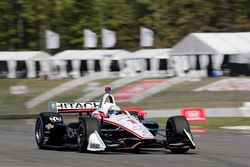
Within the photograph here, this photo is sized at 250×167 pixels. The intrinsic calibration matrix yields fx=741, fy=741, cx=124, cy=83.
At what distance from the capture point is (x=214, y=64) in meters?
42.3

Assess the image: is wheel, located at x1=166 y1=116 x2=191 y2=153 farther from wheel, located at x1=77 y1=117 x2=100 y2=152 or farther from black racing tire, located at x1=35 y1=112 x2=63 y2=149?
black racing tire, located at x1=35 y1=112 x2=63 y2=149

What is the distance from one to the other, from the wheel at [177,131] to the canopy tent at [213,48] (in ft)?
92.3

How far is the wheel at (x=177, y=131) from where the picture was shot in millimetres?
12969

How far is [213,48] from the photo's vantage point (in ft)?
137

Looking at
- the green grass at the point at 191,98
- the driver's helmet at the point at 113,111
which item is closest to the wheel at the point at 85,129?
the driver's helmet at the point at 113,111

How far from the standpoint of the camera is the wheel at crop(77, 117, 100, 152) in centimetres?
1300

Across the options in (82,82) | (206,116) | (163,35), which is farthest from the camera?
(163,35)

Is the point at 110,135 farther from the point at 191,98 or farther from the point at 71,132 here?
the point at 191,98

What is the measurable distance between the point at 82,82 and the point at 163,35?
42.2 m

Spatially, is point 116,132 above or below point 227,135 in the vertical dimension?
above

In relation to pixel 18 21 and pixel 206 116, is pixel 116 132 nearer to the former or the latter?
pixel 206 116

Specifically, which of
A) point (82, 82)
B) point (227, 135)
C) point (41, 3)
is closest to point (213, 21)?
point (41, 3)

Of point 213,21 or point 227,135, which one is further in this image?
point 213,21

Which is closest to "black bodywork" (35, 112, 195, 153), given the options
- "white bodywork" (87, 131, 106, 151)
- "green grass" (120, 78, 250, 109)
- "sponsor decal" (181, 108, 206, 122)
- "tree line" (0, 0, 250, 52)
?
"white bodywork" (87, 131, 106, 151)
